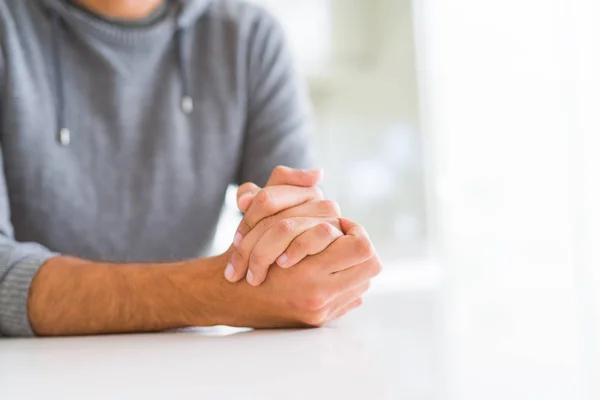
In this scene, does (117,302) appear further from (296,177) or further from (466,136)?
(466,136)

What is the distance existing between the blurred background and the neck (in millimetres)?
424

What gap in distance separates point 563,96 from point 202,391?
2238 mm

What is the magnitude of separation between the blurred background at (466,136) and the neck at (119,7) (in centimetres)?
42

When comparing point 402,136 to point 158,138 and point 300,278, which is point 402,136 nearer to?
point 158,138

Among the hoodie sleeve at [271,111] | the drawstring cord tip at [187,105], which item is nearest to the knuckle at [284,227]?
the hoodie sleeve at [271,111]

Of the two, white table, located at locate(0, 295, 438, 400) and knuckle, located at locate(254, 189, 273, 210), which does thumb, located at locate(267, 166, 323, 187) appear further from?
white table, located at locate(0, 295, 438, 400)

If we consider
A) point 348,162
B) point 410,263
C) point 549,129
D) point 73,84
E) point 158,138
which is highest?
point 73,84

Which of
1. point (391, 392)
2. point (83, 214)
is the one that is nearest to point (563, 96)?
point (83, 214)

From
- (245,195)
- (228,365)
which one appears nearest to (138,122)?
(245,195)

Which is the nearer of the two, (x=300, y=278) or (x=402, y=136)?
(x=300, y=278)

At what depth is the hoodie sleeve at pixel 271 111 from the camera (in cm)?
114

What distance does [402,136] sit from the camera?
311 centimetres

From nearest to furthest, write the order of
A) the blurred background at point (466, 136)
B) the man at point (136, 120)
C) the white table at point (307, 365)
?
the white table at point (307, 365), the man at point (136, 120), the blurred background at point (466, 136)

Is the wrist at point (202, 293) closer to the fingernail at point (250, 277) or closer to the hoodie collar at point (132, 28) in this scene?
the fingernail at point (250, 277)
